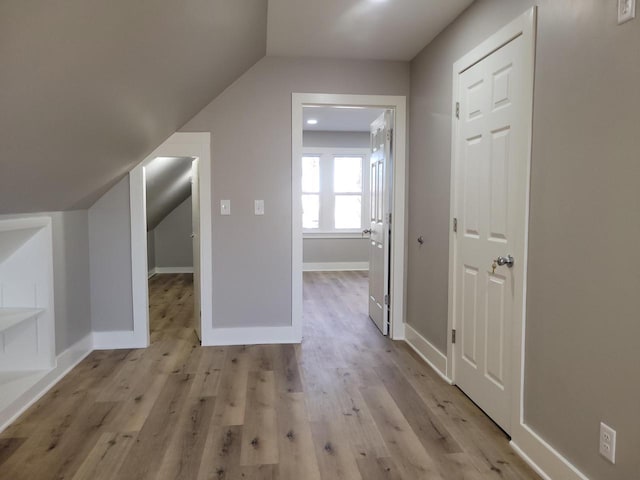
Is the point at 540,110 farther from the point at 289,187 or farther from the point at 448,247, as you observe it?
the point at 289,187

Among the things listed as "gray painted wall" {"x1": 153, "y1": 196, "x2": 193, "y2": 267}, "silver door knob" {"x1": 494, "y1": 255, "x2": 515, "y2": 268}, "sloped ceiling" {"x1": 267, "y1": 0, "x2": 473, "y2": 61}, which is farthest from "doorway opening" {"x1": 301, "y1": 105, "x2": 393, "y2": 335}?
"silver door knob" {"x1": 494, "y1": 255, "x2": 515, "y2": 268}

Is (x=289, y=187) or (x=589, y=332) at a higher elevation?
(x=289, y=187)

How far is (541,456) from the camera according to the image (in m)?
2.04

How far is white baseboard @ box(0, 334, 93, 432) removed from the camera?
2.44 m

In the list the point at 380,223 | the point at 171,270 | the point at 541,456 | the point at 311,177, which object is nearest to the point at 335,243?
the point at 311,177

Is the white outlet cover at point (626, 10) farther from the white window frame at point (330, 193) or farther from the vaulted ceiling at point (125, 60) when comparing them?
the white window frame at point (330, 193)

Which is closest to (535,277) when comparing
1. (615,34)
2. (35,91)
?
(615,34)

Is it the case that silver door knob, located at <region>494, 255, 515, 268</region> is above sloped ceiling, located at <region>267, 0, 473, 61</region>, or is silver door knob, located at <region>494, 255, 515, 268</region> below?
below

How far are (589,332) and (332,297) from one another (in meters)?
4.19

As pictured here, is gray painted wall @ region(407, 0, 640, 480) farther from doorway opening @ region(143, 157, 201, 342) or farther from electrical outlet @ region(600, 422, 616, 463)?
doorway opening @ region(143, 157, 201, 342)

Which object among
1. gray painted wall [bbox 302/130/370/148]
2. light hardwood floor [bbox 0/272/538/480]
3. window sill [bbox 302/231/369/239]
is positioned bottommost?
light hardwood floor [bbox 0/272/538/480]

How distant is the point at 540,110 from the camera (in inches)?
80.4

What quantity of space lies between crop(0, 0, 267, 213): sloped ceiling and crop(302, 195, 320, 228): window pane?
4.85 meters

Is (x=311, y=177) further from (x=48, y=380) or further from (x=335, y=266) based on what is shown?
(x=48, y=380)
